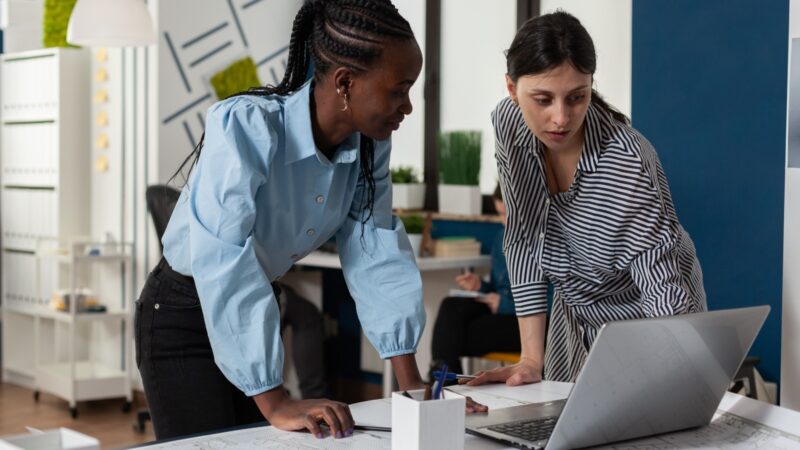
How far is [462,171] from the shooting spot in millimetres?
4598

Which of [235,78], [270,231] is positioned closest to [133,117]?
[235,78]

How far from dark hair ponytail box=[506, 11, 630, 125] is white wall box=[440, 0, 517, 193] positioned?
9.09 feet

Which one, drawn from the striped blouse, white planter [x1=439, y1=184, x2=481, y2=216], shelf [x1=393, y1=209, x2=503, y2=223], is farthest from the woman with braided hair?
white planter [x1=439, y1=184, x2=481, y2=216]

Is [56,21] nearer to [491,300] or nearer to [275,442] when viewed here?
[491,300]

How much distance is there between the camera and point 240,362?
1398 mm

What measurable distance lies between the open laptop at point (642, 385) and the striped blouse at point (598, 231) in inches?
15.0

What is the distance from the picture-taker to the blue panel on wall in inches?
107

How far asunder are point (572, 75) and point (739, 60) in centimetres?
127

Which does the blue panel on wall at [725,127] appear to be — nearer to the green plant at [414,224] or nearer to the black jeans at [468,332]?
the black jeans at [468,332]

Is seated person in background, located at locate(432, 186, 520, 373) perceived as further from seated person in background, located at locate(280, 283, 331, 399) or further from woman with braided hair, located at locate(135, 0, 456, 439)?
woman with braided hair, located at locate(135, 0, 456, 439)

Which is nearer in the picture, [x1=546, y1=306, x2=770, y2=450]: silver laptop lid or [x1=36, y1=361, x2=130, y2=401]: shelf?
[x1=546, y1=306, x2=770, y2=450]: silver laptop lid

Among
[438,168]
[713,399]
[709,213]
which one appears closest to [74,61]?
[438,168]

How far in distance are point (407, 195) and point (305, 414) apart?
11.3 feet

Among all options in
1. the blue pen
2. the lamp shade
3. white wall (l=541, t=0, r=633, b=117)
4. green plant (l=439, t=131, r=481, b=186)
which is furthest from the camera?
green plant (l=439, t=131, r=481, b=186)
